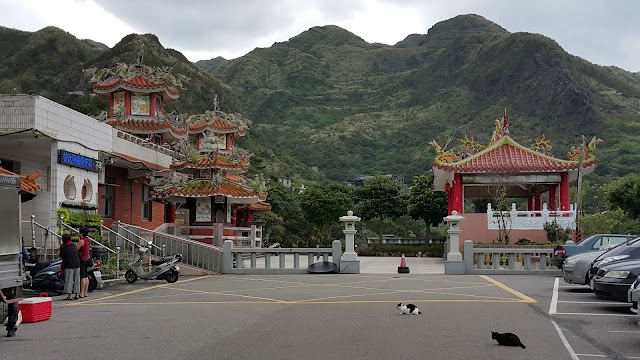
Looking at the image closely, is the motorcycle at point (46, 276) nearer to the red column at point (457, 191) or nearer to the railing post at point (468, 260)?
the railing post at point (468, 260)

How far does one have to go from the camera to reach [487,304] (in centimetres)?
1420

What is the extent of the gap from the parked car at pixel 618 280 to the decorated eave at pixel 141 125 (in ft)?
91.4

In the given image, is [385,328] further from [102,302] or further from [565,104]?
[565,104]

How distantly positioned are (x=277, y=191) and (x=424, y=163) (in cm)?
3969

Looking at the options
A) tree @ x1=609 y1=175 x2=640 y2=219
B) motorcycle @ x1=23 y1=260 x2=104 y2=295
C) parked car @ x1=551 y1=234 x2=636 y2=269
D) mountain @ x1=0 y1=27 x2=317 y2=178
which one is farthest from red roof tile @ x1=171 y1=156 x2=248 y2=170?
mountain @ x1=0 y1=27 x2=317 y2=178

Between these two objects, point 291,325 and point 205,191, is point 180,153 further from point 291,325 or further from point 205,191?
point 291,325

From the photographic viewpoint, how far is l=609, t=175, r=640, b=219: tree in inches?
1842

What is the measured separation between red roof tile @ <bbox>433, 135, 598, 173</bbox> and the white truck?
27701mm

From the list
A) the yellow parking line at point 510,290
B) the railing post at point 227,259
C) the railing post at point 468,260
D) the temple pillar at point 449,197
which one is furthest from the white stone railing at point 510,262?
the temple pillar at point 449,197

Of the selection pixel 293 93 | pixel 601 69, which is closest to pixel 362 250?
pixel 601 69

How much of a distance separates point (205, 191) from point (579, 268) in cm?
1919

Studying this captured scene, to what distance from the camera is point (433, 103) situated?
116000 mm

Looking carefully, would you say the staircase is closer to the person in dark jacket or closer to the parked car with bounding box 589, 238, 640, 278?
the person in dark jacket

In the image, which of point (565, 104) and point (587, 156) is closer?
point (587, 156)
